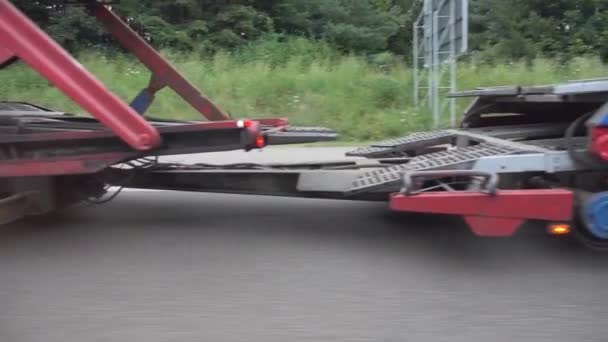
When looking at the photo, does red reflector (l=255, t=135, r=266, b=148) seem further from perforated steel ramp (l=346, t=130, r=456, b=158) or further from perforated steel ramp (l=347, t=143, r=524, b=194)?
perforated steel ramp (l=346, t=130, r=456, b=158)

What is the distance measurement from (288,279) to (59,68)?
205 centimetres

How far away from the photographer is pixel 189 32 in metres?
21.6

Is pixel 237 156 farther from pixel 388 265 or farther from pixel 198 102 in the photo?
pixel 388 265

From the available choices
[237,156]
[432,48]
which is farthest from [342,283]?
[432,48]

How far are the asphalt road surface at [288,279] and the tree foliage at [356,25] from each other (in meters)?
12.3

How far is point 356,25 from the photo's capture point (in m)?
26.0

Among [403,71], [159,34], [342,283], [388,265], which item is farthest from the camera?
[159,34]

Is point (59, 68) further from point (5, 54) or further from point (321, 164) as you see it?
point (321, 164)

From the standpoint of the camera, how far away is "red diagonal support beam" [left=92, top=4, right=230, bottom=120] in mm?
7195

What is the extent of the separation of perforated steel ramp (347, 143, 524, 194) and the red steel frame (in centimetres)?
33

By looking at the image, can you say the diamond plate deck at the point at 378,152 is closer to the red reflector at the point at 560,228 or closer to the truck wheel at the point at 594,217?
the red reflector at the point at 560,228

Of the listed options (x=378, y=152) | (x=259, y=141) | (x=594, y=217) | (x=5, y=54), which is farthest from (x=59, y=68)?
(x=594, y=217)

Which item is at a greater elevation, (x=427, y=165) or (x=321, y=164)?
(x=427, y=165)

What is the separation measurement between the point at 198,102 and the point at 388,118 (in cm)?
654
